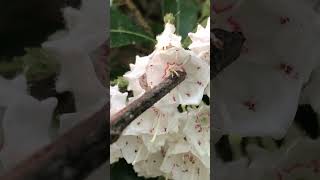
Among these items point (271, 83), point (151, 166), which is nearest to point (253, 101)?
point (271, 83)

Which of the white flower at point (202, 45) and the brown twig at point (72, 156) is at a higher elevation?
the white flower at point (202, 45)

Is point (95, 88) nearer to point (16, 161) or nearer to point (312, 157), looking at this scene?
point (16, 161)

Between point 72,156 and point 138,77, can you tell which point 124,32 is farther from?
point 72,156

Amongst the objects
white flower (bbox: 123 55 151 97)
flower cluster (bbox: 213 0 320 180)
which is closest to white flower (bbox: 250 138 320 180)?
flower cluster (bbox: 213 0 320 180)

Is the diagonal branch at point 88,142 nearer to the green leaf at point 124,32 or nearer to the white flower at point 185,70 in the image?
the white flower at point 185,70

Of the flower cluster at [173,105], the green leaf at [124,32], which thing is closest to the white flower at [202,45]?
the flower cluster at [173,105]

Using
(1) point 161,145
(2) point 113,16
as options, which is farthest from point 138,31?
(1) point 161,145

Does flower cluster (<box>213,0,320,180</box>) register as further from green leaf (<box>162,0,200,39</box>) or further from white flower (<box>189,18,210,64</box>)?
green leaf (<box>162,0,200,39</box>)
